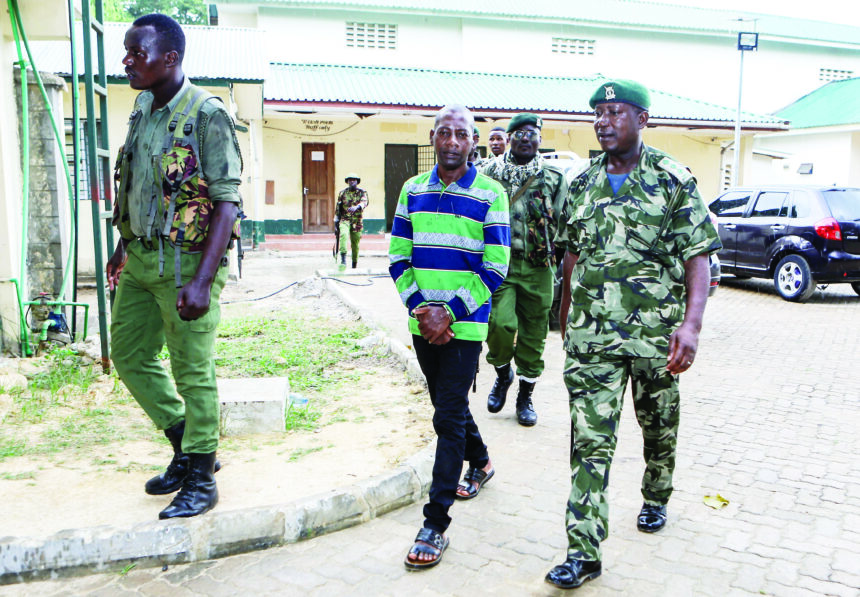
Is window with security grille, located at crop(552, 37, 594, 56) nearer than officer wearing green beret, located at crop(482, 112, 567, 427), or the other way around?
officer wearing green beret, located at crop(482, 112, 567, 427)

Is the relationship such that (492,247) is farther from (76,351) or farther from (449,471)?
(76,351)

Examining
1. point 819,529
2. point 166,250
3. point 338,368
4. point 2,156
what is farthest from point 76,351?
point 819,529

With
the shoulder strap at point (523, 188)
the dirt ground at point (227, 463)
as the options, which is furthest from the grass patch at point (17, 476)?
the shoulder strap at point (523, 188)

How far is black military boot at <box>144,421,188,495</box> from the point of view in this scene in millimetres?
3631

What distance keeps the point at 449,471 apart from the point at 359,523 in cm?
70

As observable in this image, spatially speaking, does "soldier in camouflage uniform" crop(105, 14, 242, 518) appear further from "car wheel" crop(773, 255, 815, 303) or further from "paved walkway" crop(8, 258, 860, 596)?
"car wheel" crop(773, 255, 815, 303)

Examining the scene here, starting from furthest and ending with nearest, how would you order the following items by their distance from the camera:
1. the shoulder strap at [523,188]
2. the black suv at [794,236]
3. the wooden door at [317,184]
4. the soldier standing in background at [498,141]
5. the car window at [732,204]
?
the wooden door at [317,184] < the car window at [732,204] < the black suv at [794,236] < the soldier standing in background at [498,141] < the shoulder strap at [523,188]

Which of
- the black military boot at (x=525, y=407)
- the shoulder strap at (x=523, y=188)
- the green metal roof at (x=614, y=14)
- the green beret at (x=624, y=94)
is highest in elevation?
the green metal roof at (x=614, y=14)

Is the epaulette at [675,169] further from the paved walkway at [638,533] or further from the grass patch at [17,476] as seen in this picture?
the grass patch at [17,476]

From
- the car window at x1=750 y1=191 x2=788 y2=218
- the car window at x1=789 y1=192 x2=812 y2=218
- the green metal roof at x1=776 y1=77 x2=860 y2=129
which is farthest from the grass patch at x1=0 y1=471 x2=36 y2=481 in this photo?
the green metal roof at x1=776 y1=77 x2=860 y2=129

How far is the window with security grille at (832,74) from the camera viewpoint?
28.7m

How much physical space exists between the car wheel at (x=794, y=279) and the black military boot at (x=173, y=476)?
393 inches

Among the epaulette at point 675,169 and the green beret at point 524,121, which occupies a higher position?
the green beret at point 524,121

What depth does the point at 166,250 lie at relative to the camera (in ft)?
10.8
